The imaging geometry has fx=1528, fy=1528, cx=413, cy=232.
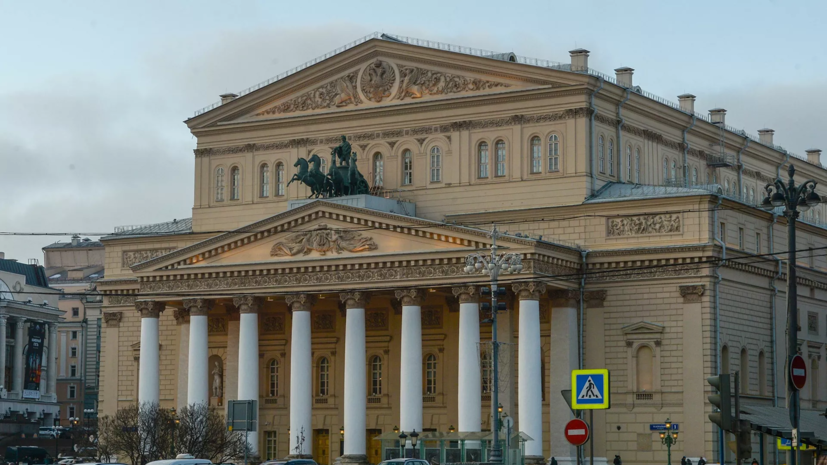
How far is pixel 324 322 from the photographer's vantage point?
238 feet

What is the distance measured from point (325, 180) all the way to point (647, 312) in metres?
15.9

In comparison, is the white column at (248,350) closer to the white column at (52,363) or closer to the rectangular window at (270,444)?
the rectangular window at (270,444)

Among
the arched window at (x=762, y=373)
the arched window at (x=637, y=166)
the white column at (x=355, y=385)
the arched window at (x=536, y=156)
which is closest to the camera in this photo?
the white column at (x=355, y=385)

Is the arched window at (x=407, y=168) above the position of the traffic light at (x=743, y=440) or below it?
above

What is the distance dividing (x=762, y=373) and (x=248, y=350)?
901 inches

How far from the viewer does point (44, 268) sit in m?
151

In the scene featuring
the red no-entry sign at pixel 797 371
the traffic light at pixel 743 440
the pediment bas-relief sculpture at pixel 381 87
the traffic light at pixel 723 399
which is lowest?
the traffic light at pixel 743 440

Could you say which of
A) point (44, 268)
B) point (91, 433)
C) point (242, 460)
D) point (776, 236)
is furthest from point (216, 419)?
point (44, 268)

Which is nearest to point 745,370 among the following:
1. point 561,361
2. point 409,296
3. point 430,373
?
point 561,361

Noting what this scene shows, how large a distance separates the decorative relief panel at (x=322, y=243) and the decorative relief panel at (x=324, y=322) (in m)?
5.45

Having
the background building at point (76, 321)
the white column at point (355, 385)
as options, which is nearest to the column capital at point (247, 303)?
the white column at point (355, 385)

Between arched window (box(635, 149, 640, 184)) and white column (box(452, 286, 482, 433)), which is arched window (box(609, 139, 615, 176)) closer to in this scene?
arched window (box(635, 149, 640, 184))

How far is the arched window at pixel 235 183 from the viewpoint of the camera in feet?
250

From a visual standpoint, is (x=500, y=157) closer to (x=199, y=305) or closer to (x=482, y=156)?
(x=482, y=156)
